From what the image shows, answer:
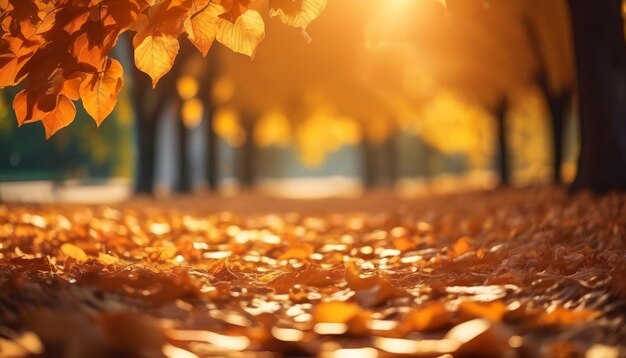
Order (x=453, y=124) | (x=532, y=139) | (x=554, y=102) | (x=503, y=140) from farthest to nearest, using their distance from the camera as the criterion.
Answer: (x=532, y=139), (x=453, y=124), (x=503, y=140), (x=554, y=102)

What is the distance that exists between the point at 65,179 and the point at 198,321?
18818 millimetres

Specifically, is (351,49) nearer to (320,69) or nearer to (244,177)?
(320,69)

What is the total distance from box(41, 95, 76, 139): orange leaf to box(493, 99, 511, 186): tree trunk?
54.3 ft

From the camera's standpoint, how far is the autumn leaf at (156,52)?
13.1 feet

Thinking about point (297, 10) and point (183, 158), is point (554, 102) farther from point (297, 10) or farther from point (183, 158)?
point (297, 10)

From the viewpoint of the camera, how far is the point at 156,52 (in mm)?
4004

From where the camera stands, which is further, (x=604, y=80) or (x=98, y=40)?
(x=604, y=80)

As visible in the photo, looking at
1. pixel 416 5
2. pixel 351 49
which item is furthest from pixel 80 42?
pixel 351 49

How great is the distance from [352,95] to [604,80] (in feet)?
47.3

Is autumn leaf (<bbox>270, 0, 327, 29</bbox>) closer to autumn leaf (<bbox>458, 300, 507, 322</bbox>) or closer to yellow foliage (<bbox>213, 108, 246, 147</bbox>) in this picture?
autumn leaf (<bbox>458, 300, 507, 322</bbox>)

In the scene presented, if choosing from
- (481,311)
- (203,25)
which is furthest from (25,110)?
(481,311)

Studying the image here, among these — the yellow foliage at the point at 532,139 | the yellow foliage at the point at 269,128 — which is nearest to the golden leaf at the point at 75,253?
the yellow foliage at the point at 269,128

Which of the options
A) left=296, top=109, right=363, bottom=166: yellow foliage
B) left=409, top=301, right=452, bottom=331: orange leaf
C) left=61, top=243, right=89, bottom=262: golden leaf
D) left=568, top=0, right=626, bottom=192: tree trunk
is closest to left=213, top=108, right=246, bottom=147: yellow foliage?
left=296, top=109, right=363, bottom=166: yellow foliage

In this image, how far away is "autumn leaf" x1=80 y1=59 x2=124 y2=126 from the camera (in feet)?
13.4
